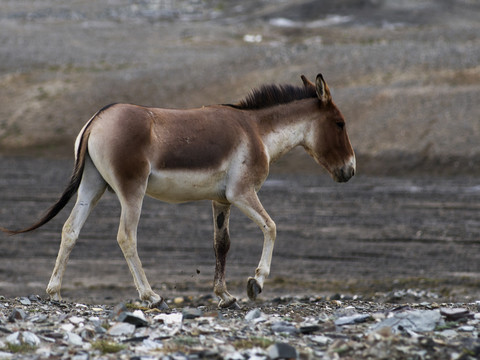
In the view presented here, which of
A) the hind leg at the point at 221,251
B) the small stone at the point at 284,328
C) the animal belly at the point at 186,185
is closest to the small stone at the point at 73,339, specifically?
the small stone at the point at 284,328

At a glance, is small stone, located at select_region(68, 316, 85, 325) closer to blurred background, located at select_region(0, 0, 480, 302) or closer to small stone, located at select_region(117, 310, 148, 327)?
small stone, located at select_region(117, 310, 148, 327)

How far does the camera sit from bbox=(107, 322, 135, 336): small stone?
8.10m

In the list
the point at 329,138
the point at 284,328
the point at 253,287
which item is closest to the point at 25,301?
the point at 253,287

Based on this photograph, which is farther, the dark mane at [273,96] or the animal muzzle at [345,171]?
the animal muzzle at [345,171]

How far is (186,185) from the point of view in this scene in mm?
10258

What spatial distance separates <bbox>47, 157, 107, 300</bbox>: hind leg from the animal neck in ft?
7.74

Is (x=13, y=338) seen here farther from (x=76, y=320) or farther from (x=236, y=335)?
(x=236, y=335)

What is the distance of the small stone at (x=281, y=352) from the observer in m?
7.08

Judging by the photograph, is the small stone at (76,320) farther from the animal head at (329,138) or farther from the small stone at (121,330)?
the animal head at (329,138)

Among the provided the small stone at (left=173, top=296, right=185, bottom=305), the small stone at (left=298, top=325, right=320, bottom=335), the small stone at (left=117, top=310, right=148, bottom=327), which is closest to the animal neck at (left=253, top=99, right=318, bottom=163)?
the small stone at (left=298, top=325, right=320, bottom=335)

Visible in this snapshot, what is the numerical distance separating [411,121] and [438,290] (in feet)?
109

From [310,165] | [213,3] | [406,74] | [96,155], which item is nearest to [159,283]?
[96,155]

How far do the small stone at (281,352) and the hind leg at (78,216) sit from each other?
3973 millimetres

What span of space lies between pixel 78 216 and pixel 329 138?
12.3ft
